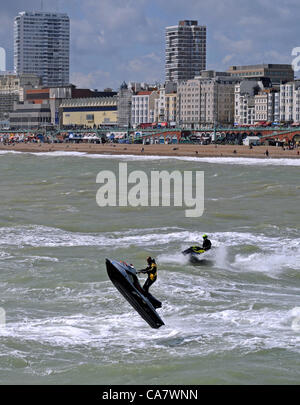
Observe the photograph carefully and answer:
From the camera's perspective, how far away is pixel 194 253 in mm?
30375

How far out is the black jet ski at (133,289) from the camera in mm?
20906

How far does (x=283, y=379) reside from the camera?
1873 cm

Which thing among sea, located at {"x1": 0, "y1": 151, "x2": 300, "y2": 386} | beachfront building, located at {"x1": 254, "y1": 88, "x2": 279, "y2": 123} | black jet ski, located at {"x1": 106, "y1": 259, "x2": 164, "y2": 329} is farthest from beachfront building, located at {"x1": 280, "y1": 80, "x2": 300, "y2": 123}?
black jet ski, located at {"x1": 106, "y1": 259, "x2": 164, "y2": 329}

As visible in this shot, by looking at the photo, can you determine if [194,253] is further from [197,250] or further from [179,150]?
[179,150]

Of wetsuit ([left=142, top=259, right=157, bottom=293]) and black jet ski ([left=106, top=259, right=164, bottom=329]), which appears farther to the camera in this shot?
wetsuit ([left=142, top=259, right=157, bottom=293])

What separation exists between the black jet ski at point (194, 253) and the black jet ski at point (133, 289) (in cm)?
912

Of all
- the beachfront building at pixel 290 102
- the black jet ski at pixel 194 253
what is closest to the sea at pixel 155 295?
the black jet ski at pixel 194 253

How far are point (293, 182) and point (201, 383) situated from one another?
50.5 metres

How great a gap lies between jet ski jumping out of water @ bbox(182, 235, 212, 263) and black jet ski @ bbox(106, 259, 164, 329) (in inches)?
360

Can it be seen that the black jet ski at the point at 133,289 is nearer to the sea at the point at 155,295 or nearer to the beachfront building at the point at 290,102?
the sea at the point at 155,295

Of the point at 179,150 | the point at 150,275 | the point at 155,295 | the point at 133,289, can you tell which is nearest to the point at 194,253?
the point at 155,295

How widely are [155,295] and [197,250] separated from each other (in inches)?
197

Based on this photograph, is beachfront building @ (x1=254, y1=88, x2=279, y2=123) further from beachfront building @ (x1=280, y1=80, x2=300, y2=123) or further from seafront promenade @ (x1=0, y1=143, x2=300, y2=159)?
seafront promenade @ (x1=0, y1=143, x2=300, y2=159)

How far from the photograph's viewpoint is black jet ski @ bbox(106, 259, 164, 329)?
20906 mm
